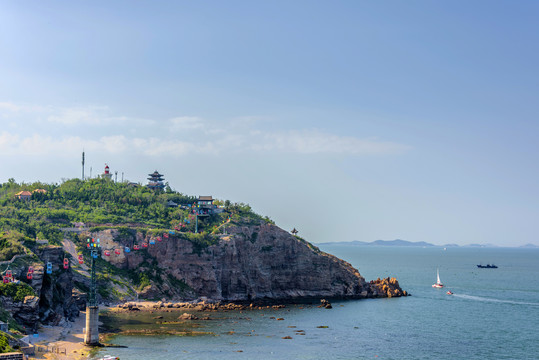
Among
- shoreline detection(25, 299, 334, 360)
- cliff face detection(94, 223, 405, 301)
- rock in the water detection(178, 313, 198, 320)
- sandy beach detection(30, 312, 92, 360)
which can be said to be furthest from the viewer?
cliff face detection(94, 223, 405, 301)

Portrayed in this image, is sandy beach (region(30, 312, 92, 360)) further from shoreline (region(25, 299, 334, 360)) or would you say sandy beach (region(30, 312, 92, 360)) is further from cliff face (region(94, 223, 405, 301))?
cliff face (region(94, 223, 405, 301))

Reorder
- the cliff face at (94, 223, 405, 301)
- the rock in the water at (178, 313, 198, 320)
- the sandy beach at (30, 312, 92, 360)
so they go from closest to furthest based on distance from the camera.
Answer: the sandy beach at (30, 312, 92, 360) < the rock in the water at (178, 313, 198, 320) < the cliff face at (94, 223, 405, 301)

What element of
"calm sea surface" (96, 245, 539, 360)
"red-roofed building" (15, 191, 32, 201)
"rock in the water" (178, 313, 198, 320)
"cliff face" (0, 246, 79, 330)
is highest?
"red-roofed building" (15, 191, 32, 201)

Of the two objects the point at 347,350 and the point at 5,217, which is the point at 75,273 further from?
the point at 347,350

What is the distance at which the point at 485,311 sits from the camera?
473 ft

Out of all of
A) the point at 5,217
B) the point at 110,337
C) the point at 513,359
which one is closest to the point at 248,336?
the point at 110,337

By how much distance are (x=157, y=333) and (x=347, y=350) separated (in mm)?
37831

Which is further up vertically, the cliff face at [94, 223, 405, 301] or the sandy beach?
the cliff face at [94, 223, 405, 301]

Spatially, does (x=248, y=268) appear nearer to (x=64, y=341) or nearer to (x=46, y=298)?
(x=46, y=298)

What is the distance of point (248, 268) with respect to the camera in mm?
168875

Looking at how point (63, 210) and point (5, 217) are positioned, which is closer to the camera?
point (5, 217)

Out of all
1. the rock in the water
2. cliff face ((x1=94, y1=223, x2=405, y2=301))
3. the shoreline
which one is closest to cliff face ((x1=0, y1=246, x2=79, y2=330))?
the shoreline

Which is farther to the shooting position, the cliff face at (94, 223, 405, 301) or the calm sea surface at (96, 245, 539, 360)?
the cliff face at (94, 223, 405, 301)

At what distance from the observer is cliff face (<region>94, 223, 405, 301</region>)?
520 feet
